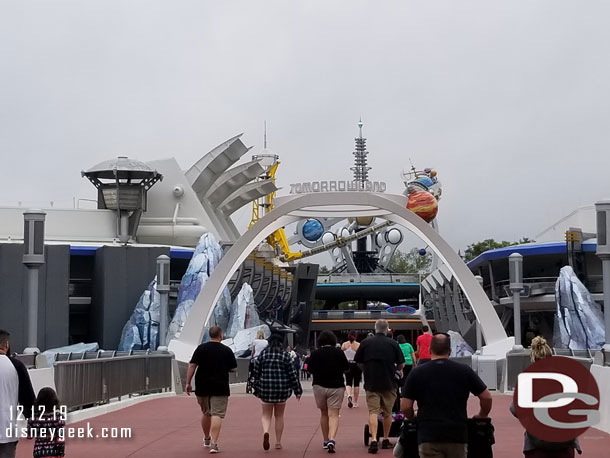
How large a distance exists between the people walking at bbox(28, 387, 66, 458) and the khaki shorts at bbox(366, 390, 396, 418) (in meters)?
5.24

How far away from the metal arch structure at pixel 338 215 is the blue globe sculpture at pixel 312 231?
A: 6433cm

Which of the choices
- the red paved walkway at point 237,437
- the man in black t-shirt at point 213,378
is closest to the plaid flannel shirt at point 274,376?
the man in black t-shirt at point 213,378

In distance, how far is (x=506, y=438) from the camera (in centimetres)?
1477

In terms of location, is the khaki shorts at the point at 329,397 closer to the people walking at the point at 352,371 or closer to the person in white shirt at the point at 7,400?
the person in white shirt at the point at 7,400

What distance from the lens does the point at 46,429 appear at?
9.18 m

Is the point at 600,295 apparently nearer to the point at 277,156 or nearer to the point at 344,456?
the point at 277,156

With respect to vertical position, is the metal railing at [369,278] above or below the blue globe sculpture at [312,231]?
below

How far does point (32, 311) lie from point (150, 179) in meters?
44.0

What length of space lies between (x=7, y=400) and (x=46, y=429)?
18.0 inches

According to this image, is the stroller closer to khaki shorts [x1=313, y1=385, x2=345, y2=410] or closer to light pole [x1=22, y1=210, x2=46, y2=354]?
khaki shorts [x1=313, y1=385, x2=345, y2=410]

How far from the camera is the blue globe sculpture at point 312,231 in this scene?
334 ft

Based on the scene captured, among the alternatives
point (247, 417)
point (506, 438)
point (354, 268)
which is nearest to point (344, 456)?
point (506, 438)

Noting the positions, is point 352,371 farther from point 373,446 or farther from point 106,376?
point 373,446

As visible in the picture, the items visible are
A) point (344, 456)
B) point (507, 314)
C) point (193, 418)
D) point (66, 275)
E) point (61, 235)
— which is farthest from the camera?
point (507, 314)
